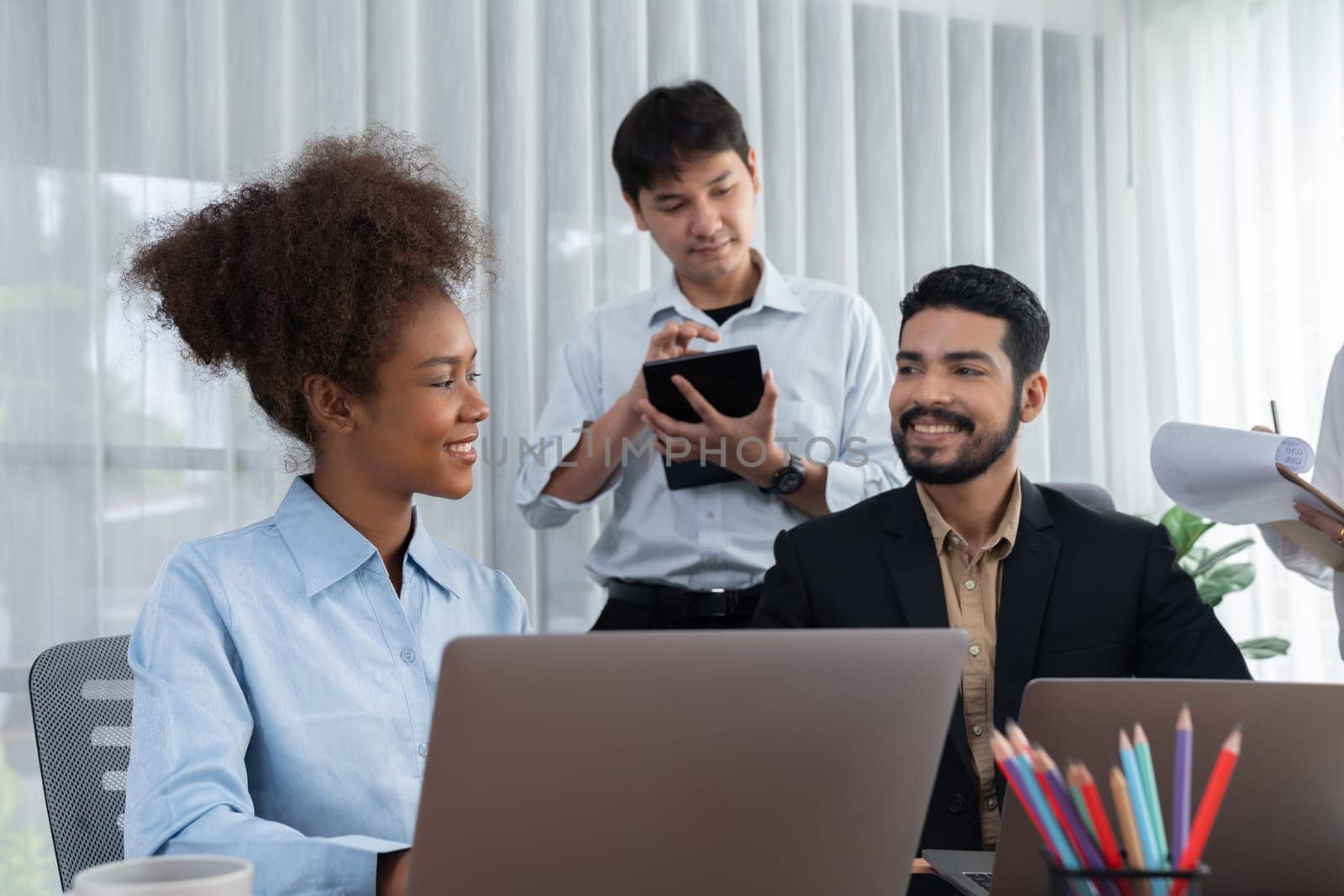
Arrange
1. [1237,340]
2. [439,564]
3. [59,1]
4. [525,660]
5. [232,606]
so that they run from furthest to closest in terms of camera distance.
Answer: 1. [1237,340]
2. [59,1]
3. [439,564]
4. [232,606]
5. [525,660]

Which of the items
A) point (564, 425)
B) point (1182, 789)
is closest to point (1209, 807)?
point (1182, 789)

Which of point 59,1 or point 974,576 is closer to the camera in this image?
point 974,576

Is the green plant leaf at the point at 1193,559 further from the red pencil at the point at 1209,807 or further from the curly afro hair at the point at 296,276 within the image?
the red pencil at the point at 1209,807

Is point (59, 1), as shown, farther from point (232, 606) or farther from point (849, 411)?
point (232, 606)

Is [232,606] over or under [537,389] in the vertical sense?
under

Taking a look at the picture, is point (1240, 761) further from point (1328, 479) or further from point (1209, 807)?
point (1328, 479)

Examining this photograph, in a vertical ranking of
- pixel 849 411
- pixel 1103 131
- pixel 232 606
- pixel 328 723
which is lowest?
pixel 328 723

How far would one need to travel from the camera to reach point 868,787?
0.74 meters

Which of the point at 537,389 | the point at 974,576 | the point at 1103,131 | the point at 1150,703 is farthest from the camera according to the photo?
the point at 1103,131

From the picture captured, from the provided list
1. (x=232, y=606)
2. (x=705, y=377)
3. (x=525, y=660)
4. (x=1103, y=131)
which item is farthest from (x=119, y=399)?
(x=1103, y=131)

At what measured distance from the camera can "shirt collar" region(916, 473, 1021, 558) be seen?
5.64 ft

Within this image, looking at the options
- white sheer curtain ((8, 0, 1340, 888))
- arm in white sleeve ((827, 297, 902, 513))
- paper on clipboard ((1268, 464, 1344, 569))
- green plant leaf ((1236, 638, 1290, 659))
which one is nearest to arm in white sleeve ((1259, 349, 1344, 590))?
paper on clipboard ((1268, 464, 1344, 569))

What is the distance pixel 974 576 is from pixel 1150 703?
0.90m

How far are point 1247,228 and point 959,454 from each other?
211 cm
